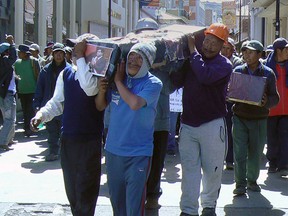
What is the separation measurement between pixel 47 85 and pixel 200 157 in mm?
4040

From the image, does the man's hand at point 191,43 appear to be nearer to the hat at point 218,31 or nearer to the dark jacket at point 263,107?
the hat at point 218,31

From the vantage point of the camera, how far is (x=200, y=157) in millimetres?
5355

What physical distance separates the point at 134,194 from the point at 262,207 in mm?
2296

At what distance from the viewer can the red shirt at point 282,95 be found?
7.55m

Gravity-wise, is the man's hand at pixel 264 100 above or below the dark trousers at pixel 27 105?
above

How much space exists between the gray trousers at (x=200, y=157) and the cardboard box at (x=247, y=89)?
107 cm

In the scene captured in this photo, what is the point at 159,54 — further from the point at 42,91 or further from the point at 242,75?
the point at 42,91

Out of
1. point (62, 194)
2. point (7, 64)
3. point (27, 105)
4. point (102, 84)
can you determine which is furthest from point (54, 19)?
point (102, 84)

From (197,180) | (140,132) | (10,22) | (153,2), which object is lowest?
(197,180)

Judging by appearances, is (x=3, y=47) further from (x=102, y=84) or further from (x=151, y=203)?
(x=102, y=84)

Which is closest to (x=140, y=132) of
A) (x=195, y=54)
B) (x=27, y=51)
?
(x=195, y=54)

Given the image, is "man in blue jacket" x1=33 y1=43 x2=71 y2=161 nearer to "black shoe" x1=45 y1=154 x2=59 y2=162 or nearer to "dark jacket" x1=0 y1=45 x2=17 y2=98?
"black shoe" x1=45 y1=154 x2=59 y2=162

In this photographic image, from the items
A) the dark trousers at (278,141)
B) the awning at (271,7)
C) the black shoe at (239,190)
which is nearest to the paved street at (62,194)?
the black shoe at (239,190)

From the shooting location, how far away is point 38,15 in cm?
1961
